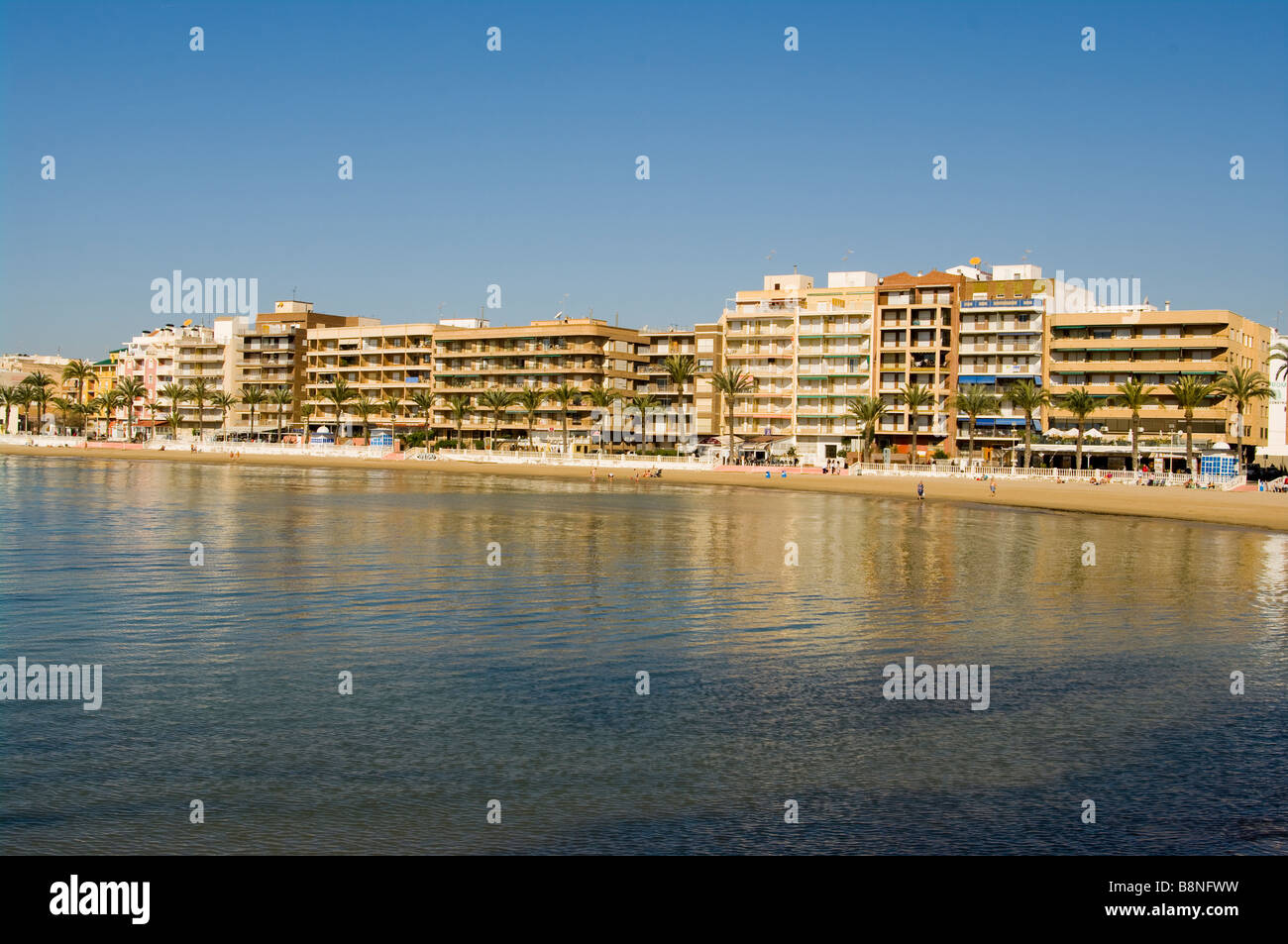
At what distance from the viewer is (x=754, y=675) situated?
20.1 meters

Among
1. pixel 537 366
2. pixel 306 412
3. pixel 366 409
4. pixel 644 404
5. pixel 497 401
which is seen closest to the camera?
pixel 644 404

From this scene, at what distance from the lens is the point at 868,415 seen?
127m

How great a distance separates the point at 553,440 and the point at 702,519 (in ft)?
325

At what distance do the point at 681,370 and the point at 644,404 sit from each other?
706 cm

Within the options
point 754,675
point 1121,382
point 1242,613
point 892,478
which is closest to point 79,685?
point 754,675

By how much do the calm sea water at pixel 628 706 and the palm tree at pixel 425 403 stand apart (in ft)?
419

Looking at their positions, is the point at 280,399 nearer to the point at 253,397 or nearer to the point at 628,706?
the point at 253,397

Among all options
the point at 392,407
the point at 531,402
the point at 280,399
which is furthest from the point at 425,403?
the point at 280,399

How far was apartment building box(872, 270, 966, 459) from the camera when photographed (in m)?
135

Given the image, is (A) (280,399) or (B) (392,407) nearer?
(B) (392,407)

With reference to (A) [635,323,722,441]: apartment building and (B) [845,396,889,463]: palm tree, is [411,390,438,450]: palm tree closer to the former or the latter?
(A) [635,323,722,441]: apartment building

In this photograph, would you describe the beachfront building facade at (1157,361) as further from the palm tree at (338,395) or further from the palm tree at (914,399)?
the palm tree at (338,395)

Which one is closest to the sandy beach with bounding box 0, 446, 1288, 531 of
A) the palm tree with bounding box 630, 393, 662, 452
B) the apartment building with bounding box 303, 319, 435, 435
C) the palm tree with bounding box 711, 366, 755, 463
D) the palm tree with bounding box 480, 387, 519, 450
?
the palm tree with bounding box 711, 366, 755, 463
